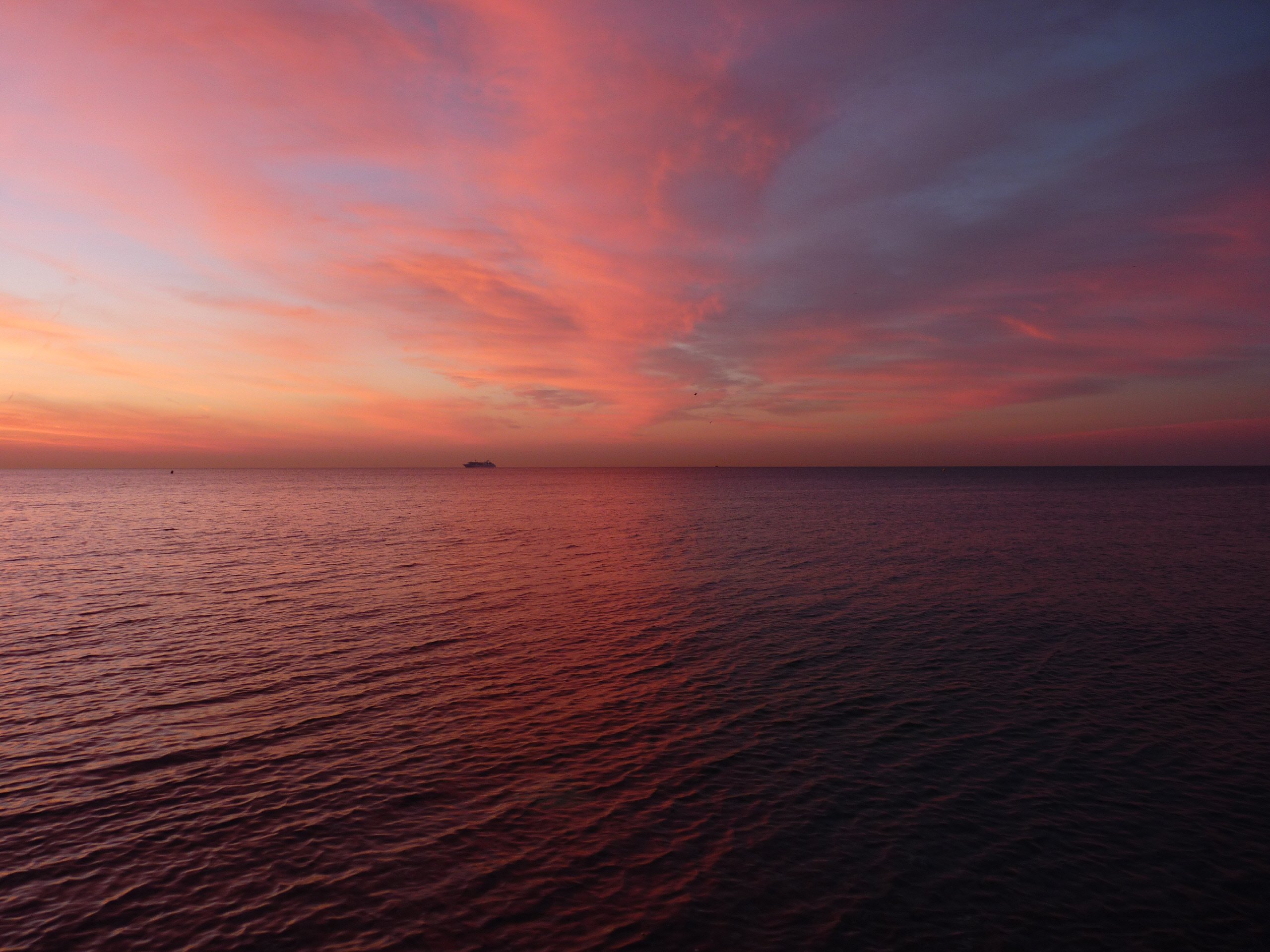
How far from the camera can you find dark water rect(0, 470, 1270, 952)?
16.1 meters

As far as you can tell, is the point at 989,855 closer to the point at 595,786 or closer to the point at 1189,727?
the point at 595,786

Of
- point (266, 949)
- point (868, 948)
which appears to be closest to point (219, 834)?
point (266, 949)

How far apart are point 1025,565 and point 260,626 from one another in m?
71.9

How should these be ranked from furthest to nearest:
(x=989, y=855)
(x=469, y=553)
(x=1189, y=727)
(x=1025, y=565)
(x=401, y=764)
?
(x=469, y=553) → (x=1025, y=565) → (x=1189, y=727) → (x=401, y=764) → (x=989, y=855)

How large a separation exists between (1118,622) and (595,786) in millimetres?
41440

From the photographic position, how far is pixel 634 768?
23.7m

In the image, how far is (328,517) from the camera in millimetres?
134500

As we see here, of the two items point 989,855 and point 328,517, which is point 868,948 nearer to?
point 989,855

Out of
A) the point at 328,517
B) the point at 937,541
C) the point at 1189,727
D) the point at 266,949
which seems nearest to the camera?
the point at 266,949

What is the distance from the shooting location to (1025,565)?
69500 millimetres

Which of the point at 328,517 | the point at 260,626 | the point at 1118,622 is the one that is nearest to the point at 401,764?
the point at 260,626

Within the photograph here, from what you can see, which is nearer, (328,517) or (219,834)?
(219,834)

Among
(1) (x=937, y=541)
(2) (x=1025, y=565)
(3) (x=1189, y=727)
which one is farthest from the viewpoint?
(1) (x=937, y=541)

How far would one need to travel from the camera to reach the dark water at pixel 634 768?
1609 centimetres
